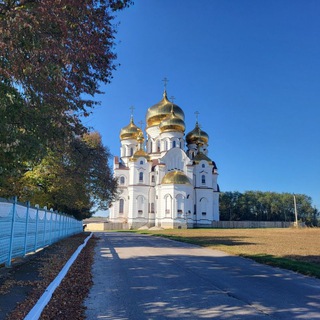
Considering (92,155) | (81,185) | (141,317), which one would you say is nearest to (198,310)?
(141,317)

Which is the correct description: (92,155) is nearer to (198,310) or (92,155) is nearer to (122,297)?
(122,297)

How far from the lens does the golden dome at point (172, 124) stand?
61969mm

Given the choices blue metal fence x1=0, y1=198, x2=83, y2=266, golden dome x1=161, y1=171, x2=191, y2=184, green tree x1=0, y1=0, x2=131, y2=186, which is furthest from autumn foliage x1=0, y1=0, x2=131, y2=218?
golden dome x1=161, y1=171, x2=191, y2=184

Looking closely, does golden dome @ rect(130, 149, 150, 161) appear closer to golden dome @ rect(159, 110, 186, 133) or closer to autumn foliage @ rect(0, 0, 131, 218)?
golden dome @ rect(159, 110, 186, 133)

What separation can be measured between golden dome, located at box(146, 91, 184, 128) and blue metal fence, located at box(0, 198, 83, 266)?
51.2 metres

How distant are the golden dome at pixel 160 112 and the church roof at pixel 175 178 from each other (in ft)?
38.1

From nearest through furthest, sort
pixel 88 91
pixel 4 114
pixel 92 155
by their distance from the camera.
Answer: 1. pixel 4 114
2. pixel 88 91
3. pixel 92 155

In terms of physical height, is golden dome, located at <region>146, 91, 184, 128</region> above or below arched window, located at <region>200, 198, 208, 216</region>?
above

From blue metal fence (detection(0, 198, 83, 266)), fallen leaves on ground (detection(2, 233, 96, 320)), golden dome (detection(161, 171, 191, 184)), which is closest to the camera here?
fallen leaves on ground (detection(2, 233, 96, 320))

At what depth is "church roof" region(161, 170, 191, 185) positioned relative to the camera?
57.3 m

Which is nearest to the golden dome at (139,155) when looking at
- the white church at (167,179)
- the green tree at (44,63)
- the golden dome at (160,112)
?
the white church at (167,179)

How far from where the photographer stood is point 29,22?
19.8 feet

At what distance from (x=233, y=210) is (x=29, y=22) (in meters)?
97.6

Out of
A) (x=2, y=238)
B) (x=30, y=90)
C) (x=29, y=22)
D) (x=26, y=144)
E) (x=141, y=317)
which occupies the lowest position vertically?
(x=141, y=317)
